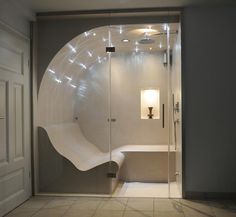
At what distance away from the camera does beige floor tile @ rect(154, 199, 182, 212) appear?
12.4 feet

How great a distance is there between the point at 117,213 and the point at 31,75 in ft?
6.75

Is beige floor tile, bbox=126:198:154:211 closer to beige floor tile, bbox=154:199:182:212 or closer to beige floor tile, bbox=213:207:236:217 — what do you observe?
beige floor tile, bbox=154:199:182:212

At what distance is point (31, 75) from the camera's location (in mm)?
4355

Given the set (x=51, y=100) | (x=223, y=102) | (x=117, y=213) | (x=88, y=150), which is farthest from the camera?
(x=88, y=150)

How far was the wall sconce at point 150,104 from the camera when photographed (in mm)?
6180

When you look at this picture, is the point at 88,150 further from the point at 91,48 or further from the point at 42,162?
the point at 91,48

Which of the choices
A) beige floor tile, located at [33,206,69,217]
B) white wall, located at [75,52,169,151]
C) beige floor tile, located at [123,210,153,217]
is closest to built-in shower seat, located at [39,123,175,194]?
white wall, located at [75,52,169,151]

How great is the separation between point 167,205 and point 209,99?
1381 millimetres

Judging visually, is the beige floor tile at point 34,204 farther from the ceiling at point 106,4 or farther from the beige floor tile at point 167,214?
the ceiling at point 106,4

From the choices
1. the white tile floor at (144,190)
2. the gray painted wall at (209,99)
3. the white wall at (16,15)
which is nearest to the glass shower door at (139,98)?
the white tile floor at (144,190)

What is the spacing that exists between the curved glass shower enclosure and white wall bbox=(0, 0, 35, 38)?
0.58m

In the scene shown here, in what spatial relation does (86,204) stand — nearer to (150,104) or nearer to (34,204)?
(34,204)

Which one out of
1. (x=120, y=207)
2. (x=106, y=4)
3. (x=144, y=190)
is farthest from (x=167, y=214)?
(x=106, y=4)

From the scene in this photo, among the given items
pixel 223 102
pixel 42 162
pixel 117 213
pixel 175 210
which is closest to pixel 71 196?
pixel 42 162
